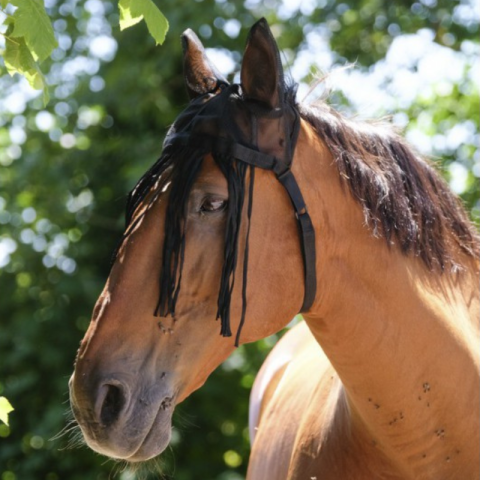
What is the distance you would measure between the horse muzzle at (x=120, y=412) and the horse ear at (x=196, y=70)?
777mm

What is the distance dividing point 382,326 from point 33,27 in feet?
3.45

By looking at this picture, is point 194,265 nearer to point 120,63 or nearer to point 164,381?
point 164,381

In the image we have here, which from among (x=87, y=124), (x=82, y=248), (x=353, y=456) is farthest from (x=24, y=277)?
(x=353, y=456)

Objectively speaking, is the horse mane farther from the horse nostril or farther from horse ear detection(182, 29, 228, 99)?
the horse nostril

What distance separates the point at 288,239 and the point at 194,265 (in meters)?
0.24

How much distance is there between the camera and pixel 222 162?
1.83m

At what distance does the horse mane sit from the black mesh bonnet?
0.15 meters

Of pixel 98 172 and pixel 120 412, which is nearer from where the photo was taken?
pixel 120 412

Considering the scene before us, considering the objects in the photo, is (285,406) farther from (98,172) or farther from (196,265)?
(98,172)

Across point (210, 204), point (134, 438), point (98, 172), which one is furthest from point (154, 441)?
point (98, 172)

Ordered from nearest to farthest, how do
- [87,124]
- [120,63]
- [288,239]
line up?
[288,239], [120,63], [87,124]

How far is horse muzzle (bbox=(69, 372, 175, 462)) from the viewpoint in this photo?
Result: 67.2 inches

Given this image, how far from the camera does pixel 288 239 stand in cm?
188

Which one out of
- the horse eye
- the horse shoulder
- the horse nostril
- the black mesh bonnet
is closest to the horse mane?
the black mesh bonnet
